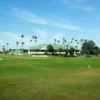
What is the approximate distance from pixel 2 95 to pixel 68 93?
441 centimetres

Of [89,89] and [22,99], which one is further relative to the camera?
[89,89]

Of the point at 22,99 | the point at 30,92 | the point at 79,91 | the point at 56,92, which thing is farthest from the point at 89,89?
the point at 22,99

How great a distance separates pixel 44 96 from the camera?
21109mm

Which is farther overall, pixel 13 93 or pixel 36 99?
pixel 13 93

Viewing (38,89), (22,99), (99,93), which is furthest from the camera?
(38,89)

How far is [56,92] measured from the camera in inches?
898

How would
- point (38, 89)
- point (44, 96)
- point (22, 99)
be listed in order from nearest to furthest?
point (22, 99) → point (44, 96) → point (38, 89)

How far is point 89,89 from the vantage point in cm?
2464

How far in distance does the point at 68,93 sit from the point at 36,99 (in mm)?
3316

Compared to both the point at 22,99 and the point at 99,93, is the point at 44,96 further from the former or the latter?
the point at 99,93

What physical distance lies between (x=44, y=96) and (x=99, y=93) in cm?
392

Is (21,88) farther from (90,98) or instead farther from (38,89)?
(90,98)

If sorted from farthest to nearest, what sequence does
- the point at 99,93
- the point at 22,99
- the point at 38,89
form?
the point at 38,89 → the point at 99,93 → the point at 22,99

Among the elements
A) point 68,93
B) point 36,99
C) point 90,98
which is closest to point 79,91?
point 68,93
